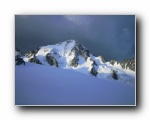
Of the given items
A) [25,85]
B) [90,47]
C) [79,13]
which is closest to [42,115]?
[25,85]

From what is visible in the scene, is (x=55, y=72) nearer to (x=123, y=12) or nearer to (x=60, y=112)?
(x=60, y=112)

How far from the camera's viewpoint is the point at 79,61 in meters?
2.49

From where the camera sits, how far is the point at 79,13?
2502mm

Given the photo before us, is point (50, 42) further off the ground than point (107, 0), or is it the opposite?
point (107, 0)

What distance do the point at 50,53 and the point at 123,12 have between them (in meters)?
0.91

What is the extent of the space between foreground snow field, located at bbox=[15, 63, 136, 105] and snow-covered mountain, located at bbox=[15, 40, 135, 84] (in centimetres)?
7

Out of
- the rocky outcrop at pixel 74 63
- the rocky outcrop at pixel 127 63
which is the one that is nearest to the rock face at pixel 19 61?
the rocky outcrop at pixel 74 63

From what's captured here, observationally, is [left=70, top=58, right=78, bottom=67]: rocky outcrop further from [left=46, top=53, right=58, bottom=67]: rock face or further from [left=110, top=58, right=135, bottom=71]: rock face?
[left=110, top=58, right=135, bottom=71]: rock face

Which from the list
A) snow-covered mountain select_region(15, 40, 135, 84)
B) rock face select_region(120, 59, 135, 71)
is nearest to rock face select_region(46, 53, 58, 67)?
snow-covered mountain select_region(15, 40, 135, 84)

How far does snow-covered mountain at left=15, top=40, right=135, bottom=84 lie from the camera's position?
2479 mm

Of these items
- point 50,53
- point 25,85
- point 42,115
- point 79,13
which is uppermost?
point 79,13

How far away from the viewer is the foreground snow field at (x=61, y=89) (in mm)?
2461

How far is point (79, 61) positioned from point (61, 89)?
0.36 meters

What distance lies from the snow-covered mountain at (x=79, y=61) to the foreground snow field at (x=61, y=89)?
0.22ft
